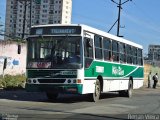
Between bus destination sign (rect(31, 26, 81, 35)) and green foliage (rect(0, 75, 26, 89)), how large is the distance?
25.1 feet

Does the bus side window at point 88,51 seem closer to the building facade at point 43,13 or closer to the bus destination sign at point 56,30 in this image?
the bus destination sign at point 56,30

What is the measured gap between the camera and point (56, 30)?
18375 mm

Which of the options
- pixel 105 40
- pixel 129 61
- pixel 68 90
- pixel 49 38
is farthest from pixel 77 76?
pixel 129 61

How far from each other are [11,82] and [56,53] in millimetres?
9747

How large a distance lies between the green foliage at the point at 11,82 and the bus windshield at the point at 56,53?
758 centimetres

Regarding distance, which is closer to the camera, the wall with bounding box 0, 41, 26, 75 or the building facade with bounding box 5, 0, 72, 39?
the wall with bounding box 0, 41, 26, 75

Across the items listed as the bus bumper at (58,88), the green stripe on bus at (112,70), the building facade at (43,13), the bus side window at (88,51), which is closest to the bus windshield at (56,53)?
the bus side window at (88,51)

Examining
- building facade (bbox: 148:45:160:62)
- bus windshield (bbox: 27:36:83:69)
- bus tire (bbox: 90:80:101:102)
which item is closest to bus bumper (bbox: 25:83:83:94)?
bus windshield (bbox: 27:36:83:69)

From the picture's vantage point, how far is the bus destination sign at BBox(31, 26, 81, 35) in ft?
59.7

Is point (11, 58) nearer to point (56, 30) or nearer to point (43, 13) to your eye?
point (56, 30)

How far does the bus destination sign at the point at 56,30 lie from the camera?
18188 mm

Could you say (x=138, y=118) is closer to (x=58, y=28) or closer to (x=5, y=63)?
(x=58, y=28)

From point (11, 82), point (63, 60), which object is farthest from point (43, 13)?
point (63, 60)

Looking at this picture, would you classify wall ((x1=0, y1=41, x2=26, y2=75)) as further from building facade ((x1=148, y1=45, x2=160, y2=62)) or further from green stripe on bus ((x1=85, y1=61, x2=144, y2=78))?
building facade ((x1=148, y1=45, x2=160, y2=62))
